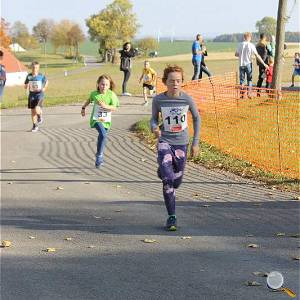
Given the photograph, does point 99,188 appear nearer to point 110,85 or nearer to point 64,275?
point 110,85

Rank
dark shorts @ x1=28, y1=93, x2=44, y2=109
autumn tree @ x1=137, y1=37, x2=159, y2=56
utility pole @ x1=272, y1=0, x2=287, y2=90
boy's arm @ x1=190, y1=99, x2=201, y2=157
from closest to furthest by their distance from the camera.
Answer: boy's arm @ x1=190, y1=99, x2=201, y2=157, dark shorts @ x1=28, y1=93, x2=44, y2=109, utility pole @ x1=272, y1=0, x2=287, y2=90, autumn tree @ x1=137, y1=37, x2=159, y2=56

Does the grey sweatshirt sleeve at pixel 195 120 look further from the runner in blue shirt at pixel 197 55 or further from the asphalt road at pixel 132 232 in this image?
the runner in blue shirt at pixel 197 55

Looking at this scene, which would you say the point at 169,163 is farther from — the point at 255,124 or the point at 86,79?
the point at 86,79

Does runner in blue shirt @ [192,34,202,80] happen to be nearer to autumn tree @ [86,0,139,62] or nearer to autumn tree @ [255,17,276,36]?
autumn tree @ [255,17,276,36]

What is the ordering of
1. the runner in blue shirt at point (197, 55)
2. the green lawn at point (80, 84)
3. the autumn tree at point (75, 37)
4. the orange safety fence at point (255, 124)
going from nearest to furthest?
1. the orange safety fence at point (255, 124)
2. the runner in blue shirt at point (197, 55)
3. the green lawn at point (80, 84)
4. the autumn tree at point (75, 37)

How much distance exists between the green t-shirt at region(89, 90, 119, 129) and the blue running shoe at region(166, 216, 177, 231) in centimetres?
508

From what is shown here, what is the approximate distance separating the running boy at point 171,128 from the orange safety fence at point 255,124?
3.66m

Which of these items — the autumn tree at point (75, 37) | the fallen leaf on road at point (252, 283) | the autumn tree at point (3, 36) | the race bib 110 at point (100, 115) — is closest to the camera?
the fallen leaf on road at point (252, 283)

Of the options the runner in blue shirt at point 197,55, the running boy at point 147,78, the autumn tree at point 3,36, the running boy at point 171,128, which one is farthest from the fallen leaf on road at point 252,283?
the autumn tree at point 3,36

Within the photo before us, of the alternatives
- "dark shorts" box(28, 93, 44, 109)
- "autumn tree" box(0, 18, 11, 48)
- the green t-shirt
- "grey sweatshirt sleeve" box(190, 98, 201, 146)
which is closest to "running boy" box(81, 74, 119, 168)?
the green t-shirt

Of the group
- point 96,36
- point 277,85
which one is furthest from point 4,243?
point 96,36

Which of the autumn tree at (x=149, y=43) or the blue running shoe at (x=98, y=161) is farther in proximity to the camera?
the autumn tree at (x=149, y=43)

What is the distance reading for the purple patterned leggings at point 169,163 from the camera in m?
7.80

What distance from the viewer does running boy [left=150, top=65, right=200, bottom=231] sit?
7789 mm
